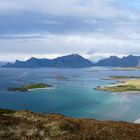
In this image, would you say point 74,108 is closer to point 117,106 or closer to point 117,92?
point 117,106

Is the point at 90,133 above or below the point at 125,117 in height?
above

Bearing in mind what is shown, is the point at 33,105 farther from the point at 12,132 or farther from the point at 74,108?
the point at 12,132

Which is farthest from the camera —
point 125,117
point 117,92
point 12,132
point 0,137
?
point 117,92

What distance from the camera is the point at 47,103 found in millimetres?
153000

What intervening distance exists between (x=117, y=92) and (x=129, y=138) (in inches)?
6907

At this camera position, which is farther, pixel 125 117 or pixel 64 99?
pixel 64 99

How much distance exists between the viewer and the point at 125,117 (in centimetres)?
11625

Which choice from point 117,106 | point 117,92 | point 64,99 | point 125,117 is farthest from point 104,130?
point 117,92

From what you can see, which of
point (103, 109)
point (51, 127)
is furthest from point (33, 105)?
point (51, 127)

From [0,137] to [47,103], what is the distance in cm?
13579

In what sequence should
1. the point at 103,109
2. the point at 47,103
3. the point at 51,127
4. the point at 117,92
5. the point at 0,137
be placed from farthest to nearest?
the point at 117,92
the point at 47,103
the point at 103,109
the point at 51,127
the point at 0,137

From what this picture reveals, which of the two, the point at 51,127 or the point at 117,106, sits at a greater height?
the point at 51,127

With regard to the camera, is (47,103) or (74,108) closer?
(74,108)

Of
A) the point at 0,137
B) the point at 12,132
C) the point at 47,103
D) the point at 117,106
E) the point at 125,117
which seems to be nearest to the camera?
the point at 0,137
